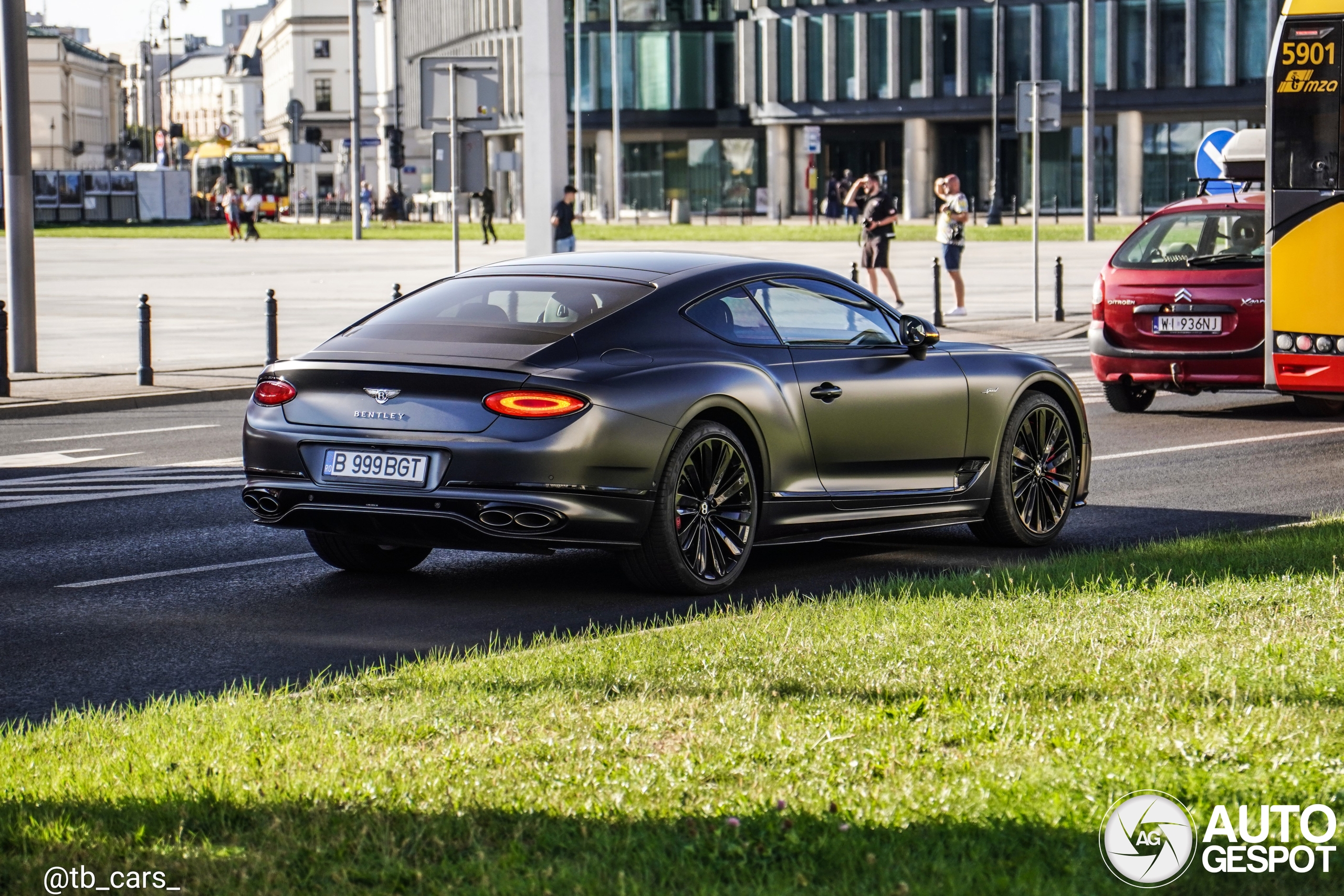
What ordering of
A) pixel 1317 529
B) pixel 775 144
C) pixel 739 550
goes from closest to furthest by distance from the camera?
pixel 739 550
pixel 1317 529
pixel 775 144

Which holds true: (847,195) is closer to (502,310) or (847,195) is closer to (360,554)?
(360,554)

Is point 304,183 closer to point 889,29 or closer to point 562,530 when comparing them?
point 889,29

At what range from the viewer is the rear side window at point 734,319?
8.72 meters

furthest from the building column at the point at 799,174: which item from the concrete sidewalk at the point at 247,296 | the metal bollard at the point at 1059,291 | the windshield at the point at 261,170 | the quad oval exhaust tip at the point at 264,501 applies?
the quad oval exhaust tip at the point at 264,501

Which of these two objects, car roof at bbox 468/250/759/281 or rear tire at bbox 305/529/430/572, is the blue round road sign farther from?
rear tire at bbox 305/529/430/572

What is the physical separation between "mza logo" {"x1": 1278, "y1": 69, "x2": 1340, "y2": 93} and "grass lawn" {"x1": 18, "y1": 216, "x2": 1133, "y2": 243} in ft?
115

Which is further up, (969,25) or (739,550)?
(969,25)

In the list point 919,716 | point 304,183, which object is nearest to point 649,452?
point 919,716

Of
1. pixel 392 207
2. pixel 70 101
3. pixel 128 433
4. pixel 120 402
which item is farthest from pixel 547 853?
pixel 70 101

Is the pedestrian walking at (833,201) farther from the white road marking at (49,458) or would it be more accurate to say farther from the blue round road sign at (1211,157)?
the white road marking at (49,458)

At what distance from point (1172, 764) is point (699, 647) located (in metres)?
2.09

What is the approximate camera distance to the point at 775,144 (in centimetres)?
8375

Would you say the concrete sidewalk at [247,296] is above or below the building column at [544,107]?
below

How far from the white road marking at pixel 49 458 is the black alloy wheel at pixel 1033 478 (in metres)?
6.58
